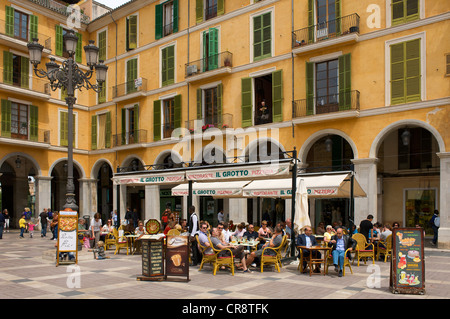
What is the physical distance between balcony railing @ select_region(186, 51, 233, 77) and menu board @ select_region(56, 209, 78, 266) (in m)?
13.9

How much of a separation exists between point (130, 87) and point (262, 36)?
1065cm

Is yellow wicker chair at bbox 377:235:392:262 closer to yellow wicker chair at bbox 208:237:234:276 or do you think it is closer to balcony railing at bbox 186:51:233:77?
yellow wicker chair at bbox 208:237:234:276

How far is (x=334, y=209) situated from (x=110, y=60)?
60.9ft

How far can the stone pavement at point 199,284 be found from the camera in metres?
7.82

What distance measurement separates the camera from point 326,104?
1972 centimetres

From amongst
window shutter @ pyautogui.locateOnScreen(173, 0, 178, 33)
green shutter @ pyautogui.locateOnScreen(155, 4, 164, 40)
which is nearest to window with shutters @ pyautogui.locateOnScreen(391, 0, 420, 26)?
window shutter @ pyautogui.locateOnScreen(173, 0, 178, 33)

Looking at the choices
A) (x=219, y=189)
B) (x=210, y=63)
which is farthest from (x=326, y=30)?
(x=219, y=189)

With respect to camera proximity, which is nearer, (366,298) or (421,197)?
(366,298)

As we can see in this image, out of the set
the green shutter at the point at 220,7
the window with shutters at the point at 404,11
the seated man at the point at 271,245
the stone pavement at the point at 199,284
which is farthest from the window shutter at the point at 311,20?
the seated man at the point at 271,245

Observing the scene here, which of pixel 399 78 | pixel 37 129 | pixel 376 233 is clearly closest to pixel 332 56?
pixel 399 78

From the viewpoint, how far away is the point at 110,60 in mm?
30453

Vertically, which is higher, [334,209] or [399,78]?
[399,78]

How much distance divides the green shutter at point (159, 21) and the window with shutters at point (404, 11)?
14.4 meters

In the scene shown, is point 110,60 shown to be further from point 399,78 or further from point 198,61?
point 399,78
